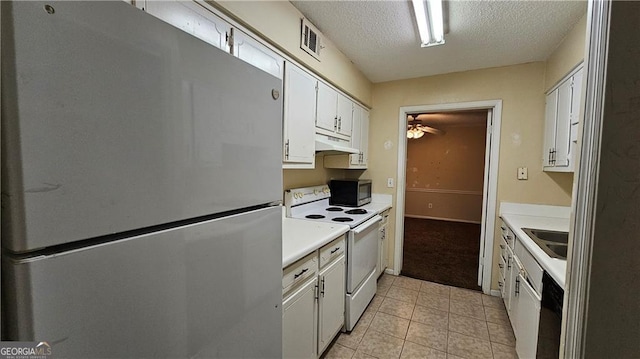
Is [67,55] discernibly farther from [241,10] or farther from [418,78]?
[418,78]

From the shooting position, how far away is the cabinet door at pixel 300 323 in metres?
1.36

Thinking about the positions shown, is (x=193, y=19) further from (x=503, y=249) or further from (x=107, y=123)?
(x=503, y=249)

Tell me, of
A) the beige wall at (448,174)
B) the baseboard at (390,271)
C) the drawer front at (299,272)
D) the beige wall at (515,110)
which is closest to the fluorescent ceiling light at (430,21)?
the beige wall at (515,110)

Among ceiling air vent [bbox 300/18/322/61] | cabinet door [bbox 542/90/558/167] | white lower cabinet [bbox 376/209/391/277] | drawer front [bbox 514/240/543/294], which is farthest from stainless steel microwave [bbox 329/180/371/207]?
cabinet door [bbox 542/90/558/167]

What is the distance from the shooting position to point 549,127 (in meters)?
2.40

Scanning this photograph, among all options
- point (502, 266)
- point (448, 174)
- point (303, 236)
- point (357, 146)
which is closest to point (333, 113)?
point (357, 146)

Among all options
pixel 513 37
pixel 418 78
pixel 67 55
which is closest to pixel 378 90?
pixel 418 78

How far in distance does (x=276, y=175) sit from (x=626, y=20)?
0.90 m

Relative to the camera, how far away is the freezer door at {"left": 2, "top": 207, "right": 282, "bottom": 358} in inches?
16.9

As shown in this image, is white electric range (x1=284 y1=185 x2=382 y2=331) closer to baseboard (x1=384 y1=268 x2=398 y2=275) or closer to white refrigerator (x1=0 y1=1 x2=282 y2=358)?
baseboard (x1=384 y1=268 x2=398 y2=275)

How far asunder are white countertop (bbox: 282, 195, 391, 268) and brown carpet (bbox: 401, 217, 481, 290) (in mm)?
1870

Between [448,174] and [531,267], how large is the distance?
503 centimetres

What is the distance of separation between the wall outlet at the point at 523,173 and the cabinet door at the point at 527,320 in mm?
1234

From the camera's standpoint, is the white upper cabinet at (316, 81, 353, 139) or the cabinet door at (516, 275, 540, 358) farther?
the white upper cabinet at (316, 81, 353, 139)
